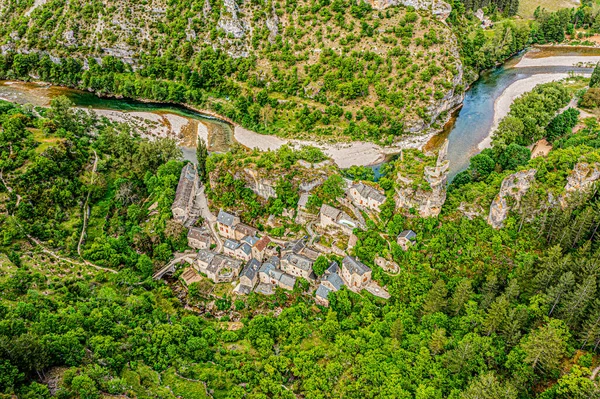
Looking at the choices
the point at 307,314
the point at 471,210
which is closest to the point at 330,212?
the point at 307,314

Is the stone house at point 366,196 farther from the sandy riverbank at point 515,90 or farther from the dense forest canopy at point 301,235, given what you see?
the sandy riverbank at point 515,90

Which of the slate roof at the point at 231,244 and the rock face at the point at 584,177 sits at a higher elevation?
the rock face at the point at 584,177

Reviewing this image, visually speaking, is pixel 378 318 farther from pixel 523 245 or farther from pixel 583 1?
pixel 583 1

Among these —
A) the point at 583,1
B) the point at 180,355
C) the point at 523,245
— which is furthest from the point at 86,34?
the point at 583,1

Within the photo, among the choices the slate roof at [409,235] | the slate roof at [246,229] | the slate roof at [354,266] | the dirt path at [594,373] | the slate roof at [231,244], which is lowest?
the slate roof at [231,244]

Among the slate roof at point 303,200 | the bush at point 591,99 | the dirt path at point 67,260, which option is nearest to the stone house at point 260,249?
the slate roof at point 303,200

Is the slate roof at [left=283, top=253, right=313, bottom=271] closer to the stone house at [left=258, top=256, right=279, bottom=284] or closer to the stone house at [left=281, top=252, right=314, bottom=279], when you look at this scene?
the stone house at [left=281, top=252, right=314, bottom=279]

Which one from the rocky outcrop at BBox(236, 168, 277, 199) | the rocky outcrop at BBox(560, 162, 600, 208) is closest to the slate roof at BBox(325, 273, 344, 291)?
the rocky outcrop at BBox(236, 168, 277, 199)
